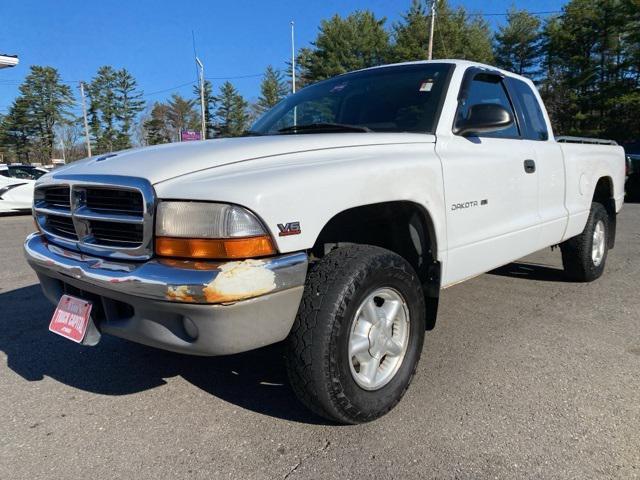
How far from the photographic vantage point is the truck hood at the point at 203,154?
2.10 metres

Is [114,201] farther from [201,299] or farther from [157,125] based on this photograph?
[157,125]

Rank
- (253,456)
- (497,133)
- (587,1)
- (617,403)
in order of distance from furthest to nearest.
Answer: (587,1) < (497,133) < (617,403) < (253,456)

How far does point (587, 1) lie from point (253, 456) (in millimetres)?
42141

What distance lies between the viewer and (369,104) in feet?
11.0

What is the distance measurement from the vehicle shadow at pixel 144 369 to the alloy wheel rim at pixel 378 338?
12.9 inches

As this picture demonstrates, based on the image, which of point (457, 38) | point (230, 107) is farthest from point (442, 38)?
point (230, 107)

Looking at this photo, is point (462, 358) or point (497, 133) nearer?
point (462, 358)

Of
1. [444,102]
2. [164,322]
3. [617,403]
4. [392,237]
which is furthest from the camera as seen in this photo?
[444,102]

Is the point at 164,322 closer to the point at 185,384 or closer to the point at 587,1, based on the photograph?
the point at 185,384

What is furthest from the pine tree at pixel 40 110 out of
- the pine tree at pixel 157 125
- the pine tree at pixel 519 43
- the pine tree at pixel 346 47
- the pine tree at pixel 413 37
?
the pine tree at pixel 519 43

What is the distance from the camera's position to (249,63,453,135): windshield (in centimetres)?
306

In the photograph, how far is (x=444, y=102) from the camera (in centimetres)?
305

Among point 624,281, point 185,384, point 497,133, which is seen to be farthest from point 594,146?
point 185,384

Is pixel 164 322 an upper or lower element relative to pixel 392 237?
lower
